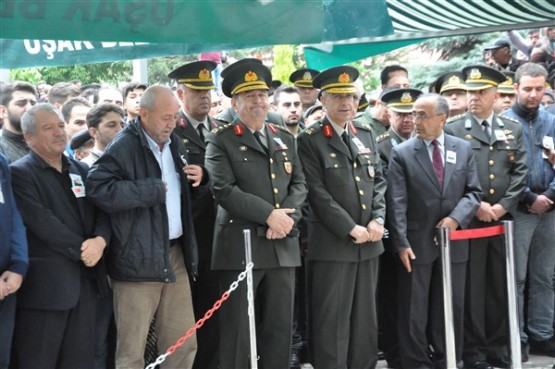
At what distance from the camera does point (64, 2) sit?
512 cm

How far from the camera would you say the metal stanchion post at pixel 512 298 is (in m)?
7.12

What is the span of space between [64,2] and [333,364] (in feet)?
11.3

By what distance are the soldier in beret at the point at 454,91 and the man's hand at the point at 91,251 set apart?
407cm

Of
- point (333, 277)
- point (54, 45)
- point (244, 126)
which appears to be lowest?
point (333, 277)

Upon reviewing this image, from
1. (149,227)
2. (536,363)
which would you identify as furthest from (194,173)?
(536,363)

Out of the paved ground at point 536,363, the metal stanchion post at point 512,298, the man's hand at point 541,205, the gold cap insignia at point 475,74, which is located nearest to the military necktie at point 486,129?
the gold cap insignia at point 475,74

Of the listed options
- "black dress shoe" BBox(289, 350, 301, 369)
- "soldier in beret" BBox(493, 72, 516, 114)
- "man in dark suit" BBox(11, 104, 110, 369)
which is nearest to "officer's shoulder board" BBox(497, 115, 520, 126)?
"soldier in beret" BBox(493, 72, 516, 114)

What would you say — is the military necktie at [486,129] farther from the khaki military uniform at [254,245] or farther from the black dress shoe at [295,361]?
the black dress shoe at [295,361]

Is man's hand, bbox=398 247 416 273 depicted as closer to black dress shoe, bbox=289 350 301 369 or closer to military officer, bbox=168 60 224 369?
black dress shoe, bbox=289 350 301 369

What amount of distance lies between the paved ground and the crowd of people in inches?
4.7

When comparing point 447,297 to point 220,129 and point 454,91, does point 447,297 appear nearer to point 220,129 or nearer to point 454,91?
point 220,129

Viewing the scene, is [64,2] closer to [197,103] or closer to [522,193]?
[197,103]

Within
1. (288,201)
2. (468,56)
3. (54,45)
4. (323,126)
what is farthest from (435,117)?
(468,56)

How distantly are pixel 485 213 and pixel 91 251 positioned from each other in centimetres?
337
